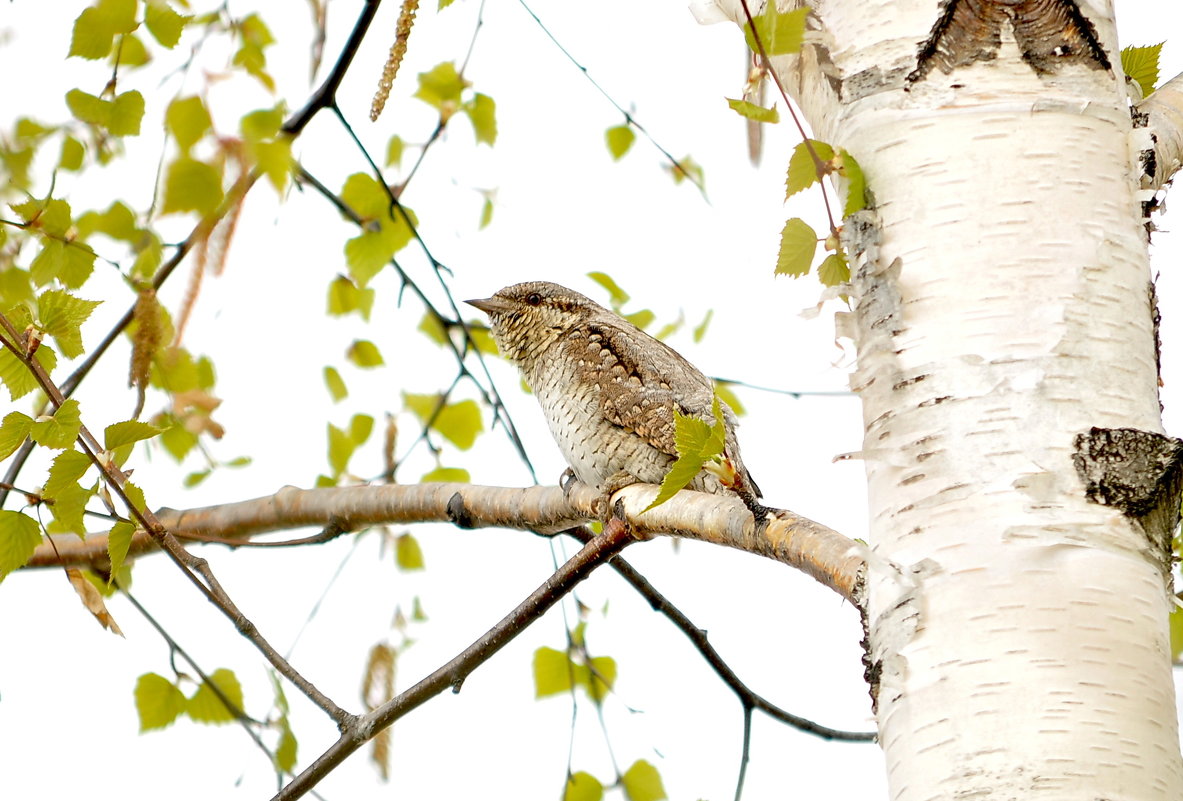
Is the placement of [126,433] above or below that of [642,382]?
below

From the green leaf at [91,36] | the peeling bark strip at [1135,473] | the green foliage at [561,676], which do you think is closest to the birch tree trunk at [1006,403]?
the peeling bark strip at [1135,473]

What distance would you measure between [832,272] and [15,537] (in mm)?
1273

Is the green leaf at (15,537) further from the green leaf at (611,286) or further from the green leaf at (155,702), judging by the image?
the green leaf at (611,286)

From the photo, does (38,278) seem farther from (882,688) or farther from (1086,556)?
(1086,556)

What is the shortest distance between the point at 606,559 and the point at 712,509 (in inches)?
13.2

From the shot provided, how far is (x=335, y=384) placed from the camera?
11.5ft

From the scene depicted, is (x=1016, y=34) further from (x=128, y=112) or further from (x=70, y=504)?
(x=128, y=112)

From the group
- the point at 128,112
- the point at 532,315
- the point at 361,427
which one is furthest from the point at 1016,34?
the point at 532,315

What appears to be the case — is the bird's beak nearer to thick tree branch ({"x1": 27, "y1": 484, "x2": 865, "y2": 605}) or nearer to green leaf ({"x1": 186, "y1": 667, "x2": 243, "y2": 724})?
thick tree branch ({"x1": 27, "y1": 484, "x2": 865, "y2": 605})

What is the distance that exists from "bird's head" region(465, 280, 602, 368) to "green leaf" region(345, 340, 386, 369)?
0.37m

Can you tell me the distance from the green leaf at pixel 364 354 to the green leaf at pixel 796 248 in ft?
7.59

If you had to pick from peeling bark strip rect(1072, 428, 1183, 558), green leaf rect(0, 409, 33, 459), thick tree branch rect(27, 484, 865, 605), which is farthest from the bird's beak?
peeling bark strip rect(1072, 428, 1183, 558)

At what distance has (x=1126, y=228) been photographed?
4.22 ft

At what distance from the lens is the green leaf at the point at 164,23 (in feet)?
7.14
